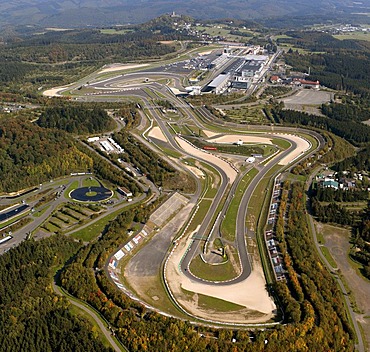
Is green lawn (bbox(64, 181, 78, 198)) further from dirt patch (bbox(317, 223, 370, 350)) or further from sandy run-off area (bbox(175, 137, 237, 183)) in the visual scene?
dirt patch (bbox(317, 223, 370, 350))

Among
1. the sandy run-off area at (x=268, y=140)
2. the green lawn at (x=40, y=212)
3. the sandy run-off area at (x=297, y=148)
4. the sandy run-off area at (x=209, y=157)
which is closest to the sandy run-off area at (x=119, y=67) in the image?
the sandy run-off area at (x=209, y=157)

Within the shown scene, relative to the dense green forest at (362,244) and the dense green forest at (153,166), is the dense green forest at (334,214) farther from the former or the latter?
the dense green forest at (153,166)

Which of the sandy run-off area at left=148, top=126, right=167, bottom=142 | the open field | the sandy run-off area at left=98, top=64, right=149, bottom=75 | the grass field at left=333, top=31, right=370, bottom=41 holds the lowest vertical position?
the grass field at left=333, top=31, right=370, bottom=41

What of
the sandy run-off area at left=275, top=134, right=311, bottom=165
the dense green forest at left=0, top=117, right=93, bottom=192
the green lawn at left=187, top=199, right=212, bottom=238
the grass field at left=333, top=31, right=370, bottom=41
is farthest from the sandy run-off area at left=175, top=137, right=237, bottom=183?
the grass field at left=333, top=31, right=370, bottom=41

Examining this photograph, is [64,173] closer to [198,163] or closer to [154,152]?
[154,152]

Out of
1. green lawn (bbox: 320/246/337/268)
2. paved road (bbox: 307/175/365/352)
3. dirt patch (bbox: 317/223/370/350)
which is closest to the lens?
paved road (bbox: 307/175/365/352)

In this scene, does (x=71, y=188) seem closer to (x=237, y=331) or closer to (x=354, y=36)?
(x=237, y=331)

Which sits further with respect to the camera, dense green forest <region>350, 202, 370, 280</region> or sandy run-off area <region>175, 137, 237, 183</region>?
sandy run-off area <region>175, 137, 237, 183</region>
